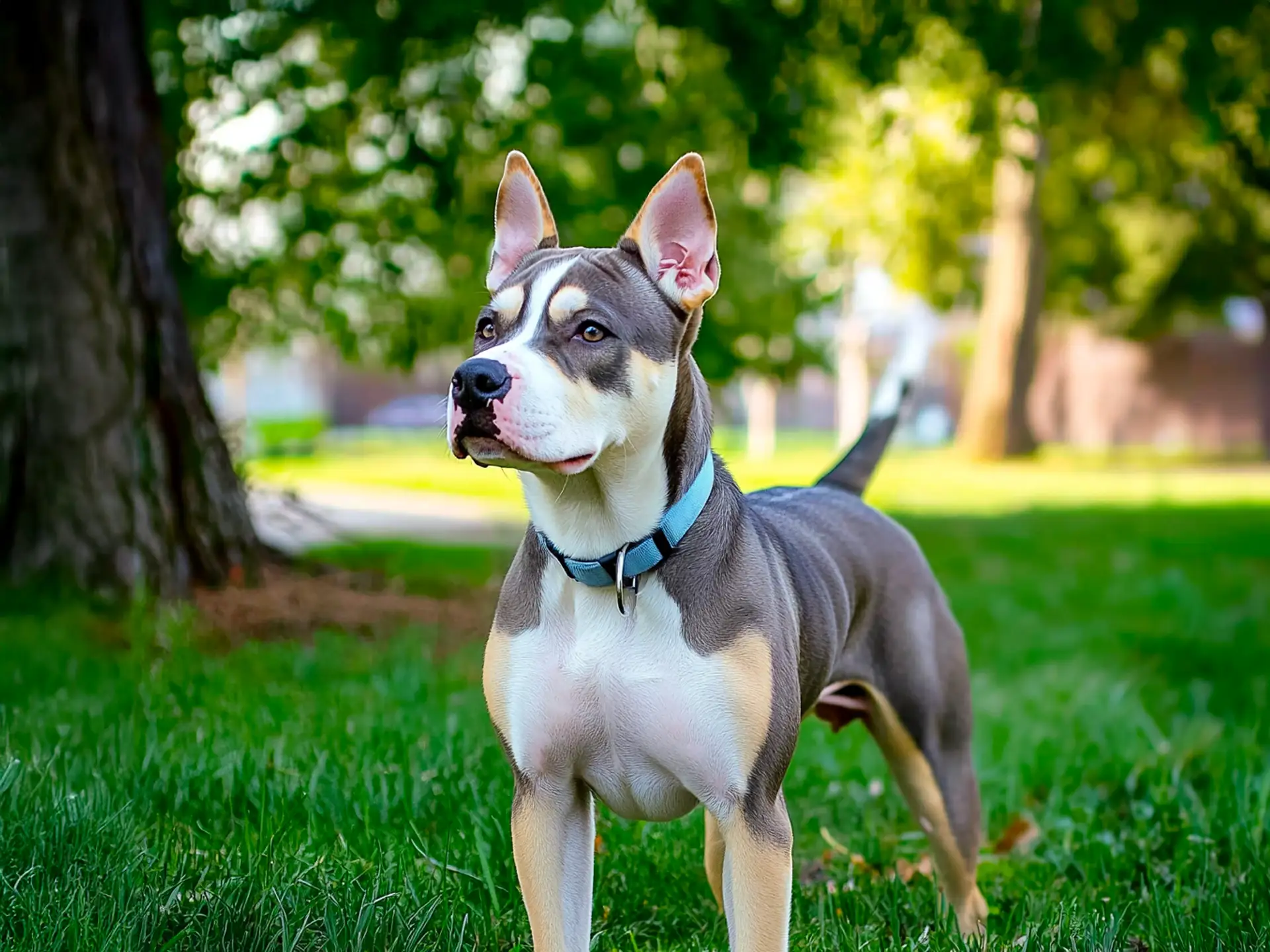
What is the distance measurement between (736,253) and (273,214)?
Answer: 12.9ft

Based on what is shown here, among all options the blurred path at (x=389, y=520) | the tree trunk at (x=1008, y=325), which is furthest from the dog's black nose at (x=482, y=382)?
the tree trunk at (x=1008, y=325)

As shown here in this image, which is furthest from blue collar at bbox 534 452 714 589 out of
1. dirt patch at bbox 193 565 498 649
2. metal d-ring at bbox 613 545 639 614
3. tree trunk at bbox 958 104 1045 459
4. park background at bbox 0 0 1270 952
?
tree trunk at bbox 958 104 1045 459

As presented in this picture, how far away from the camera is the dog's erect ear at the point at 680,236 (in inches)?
118

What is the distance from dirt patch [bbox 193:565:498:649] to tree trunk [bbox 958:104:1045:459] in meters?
15.9

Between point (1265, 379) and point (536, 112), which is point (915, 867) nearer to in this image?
point (536, 112)

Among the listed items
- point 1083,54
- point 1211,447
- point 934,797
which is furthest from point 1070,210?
point 934,797

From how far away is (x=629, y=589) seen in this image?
9.16 ft

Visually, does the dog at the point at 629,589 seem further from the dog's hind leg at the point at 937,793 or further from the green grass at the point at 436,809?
the dog's hind leg at the point at 937,793

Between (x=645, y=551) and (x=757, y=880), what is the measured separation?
70cm

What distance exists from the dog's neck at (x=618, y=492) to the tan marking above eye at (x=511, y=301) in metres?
0.35

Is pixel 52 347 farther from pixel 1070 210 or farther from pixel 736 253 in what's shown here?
pixel 1070 210

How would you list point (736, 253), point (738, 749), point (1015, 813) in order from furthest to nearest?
point (736, 253) < point (1015, 813) < point (738, 749)

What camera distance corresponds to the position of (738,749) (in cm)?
271

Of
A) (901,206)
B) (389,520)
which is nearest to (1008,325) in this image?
(901,206)
